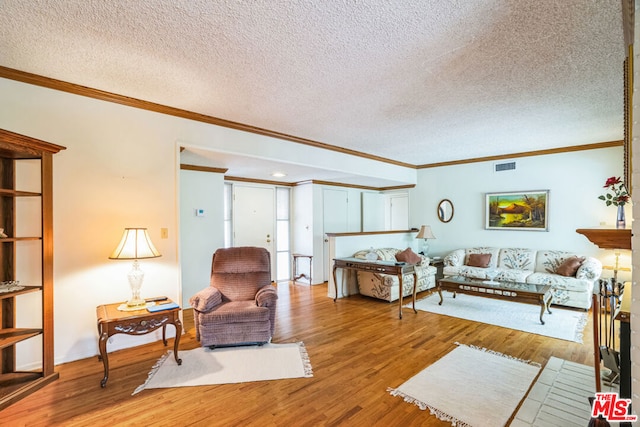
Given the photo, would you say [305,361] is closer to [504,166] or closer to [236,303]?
[236,303]

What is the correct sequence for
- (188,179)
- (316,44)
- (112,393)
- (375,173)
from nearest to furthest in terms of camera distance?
(316,44) < (112,393) < (188,179) < (375,173)

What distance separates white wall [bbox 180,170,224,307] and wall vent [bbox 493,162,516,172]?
5.11 m

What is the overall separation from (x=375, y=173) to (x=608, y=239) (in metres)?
4.35

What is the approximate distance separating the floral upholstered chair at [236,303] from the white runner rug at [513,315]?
248 centimetres

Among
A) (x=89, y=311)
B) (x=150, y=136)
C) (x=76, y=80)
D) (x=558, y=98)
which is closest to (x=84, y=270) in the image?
(x=89, y=311)

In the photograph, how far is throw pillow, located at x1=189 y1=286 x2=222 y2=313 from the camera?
3002mm

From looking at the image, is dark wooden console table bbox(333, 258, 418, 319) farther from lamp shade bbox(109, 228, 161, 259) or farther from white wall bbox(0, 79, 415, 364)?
lamp shade bbox(109, 228, 161, 259)

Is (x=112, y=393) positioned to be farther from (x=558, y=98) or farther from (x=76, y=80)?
(x=558, y=98)

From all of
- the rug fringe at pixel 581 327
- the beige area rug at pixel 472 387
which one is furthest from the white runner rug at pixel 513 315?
the beige area rug at pixel 472 387

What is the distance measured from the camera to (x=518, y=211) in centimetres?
556

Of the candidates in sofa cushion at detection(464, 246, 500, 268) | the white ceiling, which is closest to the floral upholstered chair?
the white ceiling

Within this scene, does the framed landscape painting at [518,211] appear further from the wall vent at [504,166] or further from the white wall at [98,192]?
the white wall at [98,192]

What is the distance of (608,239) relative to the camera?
1730mm

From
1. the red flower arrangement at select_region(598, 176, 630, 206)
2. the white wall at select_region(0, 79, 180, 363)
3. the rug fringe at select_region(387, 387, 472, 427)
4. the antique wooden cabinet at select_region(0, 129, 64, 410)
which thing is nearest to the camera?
the rug fringe at select_region(387, 387, 472, 427)
